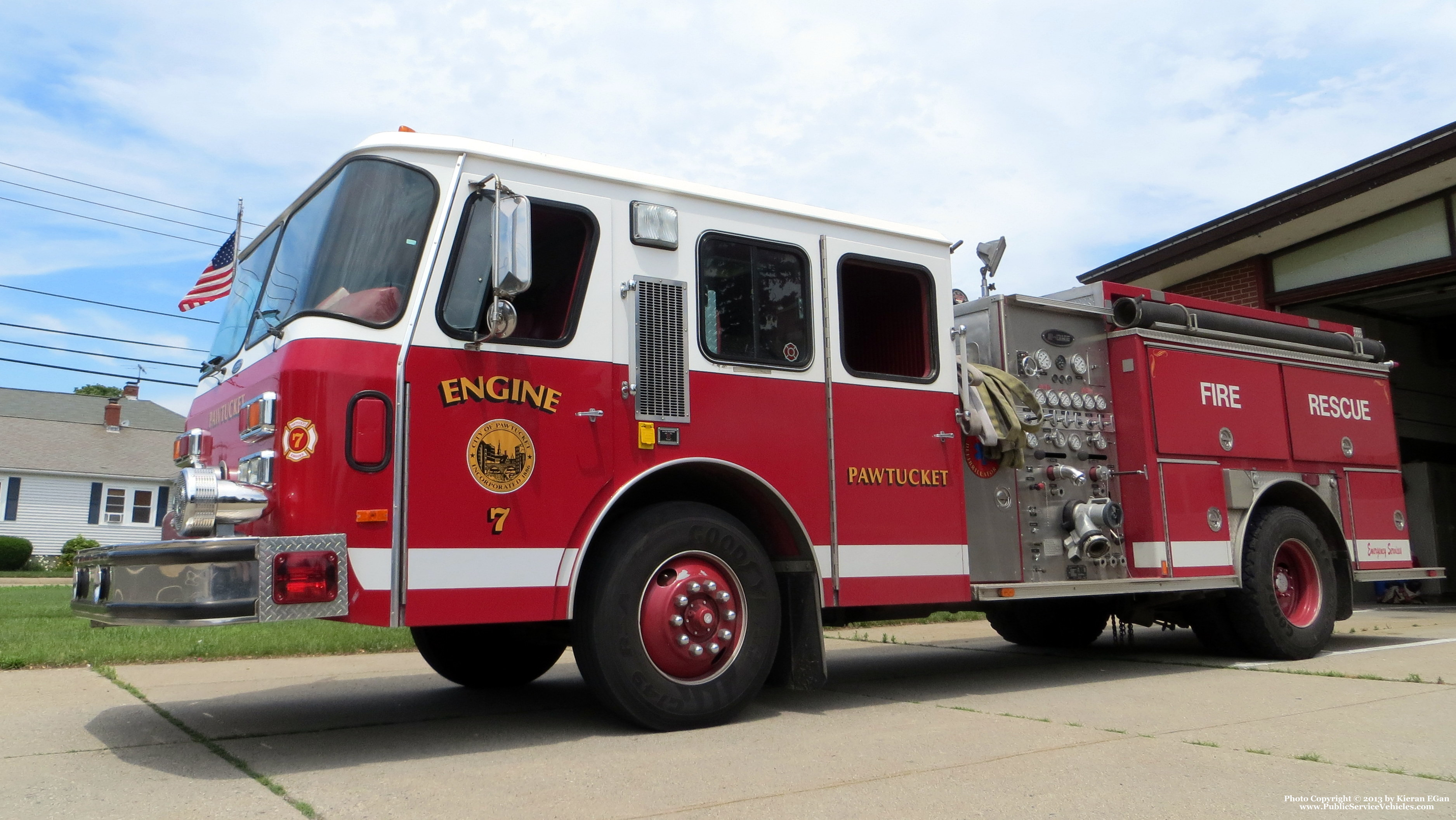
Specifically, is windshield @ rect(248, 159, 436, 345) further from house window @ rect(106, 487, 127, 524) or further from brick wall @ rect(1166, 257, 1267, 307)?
house window @ rect(106, 487, 127, 524)

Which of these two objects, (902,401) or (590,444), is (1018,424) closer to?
(902,401)

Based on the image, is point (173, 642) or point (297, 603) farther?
point (173, 642)

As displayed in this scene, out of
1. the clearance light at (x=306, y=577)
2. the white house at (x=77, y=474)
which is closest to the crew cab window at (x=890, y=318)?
the clearance light at (x=306, y=577)

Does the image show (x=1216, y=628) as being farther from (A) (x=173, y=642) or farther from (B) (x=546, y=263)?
(A) (x=173, y=642)

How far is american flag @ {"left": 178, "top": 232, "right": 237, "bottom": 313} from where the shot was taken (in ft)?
22.5

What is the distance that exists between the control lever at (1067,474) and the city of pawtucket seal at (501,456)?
12.0 ft

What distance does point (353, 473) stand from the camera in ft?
14.6

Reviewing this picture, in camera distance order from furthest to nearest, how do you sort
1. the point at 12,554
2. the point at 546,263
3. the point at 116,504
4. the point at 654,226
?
1. the point at 116,504
2. the point at 12,554
3. the point at 654,226
4. the point at 546,263

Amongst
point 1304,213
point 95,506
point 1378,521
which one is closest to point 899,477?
point 1378,521

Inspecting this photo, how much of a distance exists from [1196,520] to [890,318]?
106 inches

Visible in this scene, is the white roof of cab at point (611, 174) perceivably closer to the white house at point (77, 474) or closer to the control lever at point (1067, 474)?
the control lever at point (1067, 474)

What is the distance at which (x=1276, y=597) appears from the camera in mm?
7750

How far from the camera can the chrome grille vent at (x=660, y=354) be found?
5254 mm

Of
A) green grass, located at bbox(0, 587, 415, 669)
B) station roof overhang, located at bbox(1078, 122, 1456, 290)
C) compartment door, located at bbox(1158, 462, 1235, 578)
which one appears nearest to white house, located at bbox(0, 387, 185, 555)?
green grass, located at bbox(0, 587, 415, 669)
